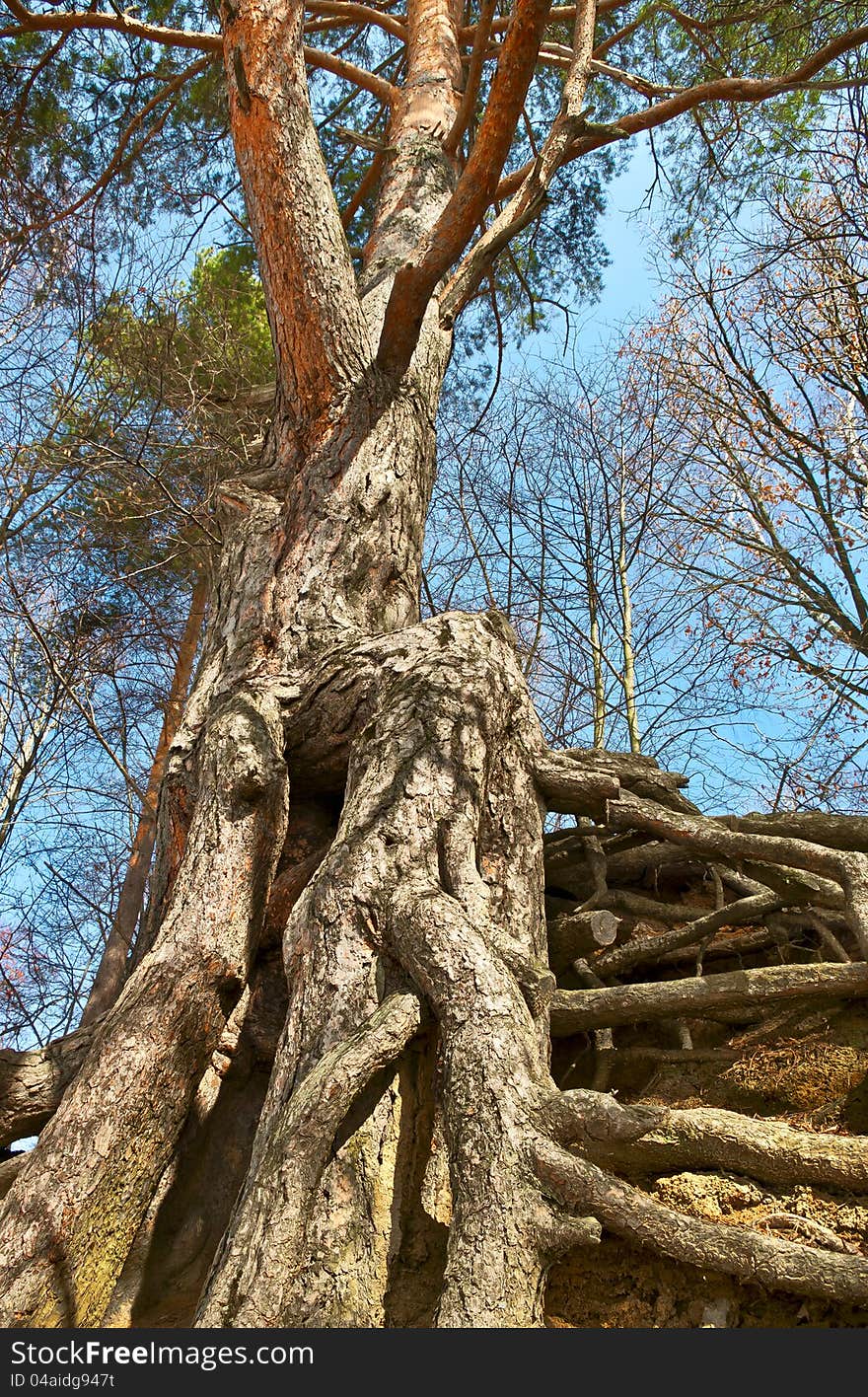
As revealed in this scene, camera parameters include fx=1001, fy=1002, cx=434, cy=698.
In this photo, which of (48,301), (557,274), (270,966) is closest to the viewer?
(270,966)

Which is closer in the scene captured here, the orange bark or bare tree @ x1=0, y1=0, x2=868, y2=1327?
bare tree @ x1=0, y1=0, x2=868, y2=1327

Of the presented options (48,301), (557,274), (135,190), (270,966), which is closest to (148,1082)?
(270,966)

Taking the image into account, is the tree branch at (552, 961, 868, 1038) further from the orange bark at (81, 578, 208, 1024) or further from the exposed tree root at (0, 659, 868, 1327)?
the orange bark at (81, 578, 208, 1024)

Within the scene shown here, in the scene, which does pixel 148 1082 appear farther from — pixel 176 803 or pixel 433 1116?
pixel 176 803

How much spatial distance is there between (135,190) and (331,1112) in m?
7.31

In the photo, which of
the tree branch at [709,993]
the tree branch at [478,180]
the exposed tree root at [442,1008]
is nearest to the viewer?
the exposed tree root at [442,1008]

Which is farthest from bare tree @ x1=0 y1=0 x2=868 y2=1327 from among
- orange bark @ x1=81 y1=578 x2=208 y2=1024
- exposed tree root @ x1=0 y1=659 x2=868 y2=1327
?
orange bark @ x1=81 y1=578 x2=208 y2=1024

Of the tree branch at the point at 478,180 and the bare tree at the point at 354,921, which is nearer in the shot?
the bare tree at the point at 354,921

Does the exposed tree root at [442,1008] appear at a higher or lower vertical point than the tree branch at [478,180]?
lower

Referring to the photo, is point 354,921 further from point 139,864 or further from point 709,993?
point 139,864

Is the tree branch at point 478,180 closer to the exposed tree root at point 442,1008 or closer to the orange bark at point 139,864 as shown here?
the exposed tree root at point 442,1008

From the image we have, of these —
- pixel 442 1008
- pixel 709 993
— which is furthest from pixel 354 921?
pixel 709 993

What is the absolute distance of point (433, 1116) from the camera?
86.4 inches

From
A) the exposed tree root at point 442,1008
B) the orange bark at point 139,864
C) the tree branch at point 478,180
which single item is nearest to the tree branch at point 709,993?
the exposed tree root at point 442,1008
